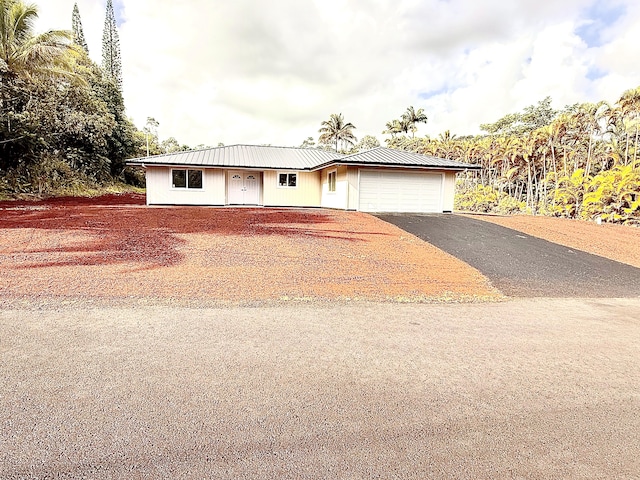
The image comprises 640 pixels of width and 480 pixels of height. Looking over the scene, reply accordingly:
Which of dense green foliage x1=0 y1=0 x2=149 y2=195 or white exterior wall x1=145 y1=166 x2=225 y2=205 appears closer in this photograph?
dense green foliage x1=0 y1=0 x2=149 y2=195

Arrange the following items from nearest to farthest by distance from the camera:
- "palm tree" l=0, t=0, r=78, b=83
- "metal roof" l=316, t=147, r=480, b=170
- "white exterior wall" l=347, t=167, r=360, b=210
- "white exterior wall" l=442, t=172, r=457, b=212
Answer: "palm tree" l=0, t=0, r=78, b=83 < "metal roof" l=316, t=147, r=480, b=170 < "white exterior wall" l=347, t=167, r=360, b=210 < "white exterior wall" l=442, t=172, r=457, b=212

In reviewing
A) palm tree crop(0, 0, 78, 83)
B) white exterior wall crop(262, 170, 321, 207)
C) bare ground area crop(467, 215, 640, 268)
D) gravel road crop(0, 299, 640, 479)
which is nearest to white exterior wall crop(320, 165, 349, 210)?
white exterior wall crop(262, 170, 321, 207)

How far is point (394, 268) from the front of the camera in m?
7.83

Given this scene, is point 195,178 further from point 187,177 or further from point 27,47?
point 27,47

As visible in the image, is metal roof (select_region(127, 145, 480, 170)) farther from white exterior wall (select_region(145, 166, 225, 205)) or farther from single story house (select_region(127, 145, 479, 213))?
white exterior wall (select_region(145, 166, 225, 205))

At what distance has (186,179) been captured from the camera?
66.3 ft

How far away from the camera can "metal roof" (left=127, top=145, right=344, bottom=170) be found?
19.7 metres

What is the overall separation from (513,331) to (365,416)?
2911mm

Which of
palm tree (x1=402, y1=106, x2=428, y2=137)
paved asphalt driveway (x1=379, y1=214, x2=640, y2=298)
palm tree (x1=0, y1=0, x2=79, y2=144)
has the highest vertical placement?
palm tree (x1=402, y1=106, x2=428, y2=137)

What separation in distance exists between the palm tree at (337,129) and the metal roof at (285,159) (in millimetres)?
17473

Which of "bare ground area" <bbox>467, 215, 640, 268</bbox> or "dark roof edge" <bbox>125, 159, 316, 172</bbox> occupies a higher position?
"dark roof edge" <bbox>125, 159, 316, 172</bbox>

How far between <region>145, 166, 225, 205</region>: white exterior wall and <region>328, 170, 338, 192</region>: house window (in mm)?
5767

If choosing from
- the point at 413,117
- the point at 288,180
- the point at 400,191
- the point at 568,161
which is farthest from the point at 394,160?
the point at 413,117

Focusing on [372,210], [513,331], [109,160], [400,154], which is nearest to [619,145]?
[400,154]
